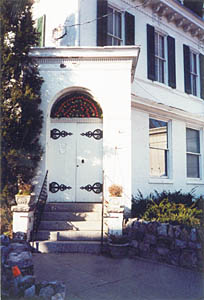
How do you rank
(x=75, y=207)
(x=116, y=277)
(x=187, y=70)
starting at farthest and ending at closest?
(x=187, y=70), (x=75, y=207), (x=116, y=277)

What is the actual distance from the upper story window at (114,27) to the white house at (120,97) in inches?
1.5

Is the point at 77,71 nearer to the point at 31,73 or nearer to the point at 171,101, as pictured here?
the point at 31,73

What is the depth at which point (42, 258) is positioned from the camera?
17.3 ft

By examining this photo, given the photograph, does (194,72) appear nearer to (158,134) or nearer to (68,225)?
(158,134)

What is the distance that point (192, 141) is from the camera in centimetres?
1148

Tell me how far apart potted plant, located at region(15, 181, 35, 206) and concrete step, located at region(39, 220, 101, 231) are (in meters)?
0.68

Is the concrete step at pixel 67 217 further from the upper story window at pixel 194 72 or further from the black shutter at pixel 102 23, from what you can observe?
the upper story window at pixel 194 72

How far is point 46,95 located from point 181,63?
6781mm

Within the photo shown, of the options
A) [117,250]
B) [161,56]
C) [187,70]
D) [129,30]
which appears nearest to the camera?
[117,250]

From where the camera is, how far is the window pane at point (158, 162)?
31.9ft

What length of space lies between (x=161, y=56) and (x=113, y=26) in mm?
2542

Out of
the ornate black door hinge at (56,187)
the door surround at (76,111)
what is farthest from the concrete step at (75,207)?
the door surround at (76,111)

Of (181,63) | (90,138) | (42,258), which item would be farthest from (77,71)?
(181,63)

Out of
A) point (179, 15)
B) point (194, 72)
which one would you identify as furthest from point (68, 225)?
point (179, 15)
